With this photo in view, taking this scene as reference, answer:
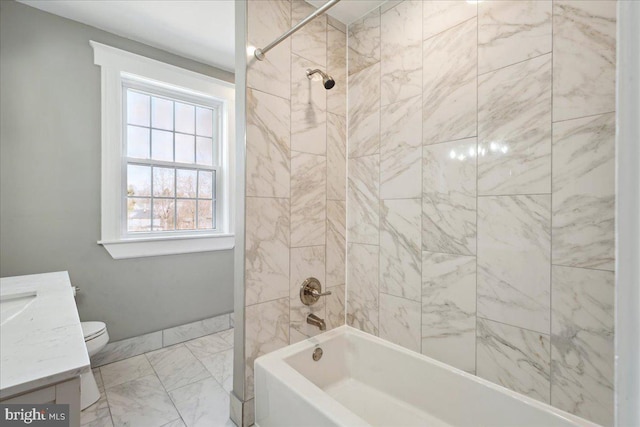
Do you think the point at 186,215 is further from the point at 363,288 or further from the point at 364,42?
the point at 364,42

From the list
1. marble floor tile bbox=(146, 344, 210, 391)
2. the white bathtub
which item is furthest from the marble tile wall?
marble floor tile bbox=(146, 344, 210, 391)

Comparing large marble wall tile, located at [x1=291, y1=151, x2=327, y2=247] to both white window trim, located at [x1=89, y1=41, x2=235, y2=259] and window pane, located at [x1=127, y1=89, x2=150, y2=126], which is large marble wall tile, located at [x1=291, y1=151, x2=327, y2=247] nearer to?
white window trim, located at [x1=89, y1=41, x2=235, y2=259]

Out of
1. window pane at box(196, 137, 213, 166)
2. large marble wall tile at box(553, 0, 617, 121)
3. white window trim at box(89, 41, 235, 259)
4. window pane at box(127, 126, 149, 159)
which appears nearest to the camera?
large marble wall tile at box(553, 0, 617, 121)

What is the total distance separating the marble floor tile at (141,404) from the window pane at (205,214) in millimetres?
1369

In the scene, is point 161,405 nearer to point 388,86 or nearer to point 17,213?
point 17,213

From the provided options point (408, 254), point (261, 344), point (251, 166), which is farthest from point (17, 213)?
point (408, 254)

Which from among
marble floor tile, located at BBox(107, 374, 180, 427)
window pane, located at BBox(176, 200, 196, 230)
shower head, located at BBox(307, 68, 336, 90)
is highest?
shower head, located at BBox(307, 68, 336, 90)

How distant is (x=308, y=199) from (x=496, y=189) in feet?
3.37

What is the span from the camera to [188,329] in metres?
2.70

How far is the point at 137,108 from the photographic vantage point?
2.53 meters

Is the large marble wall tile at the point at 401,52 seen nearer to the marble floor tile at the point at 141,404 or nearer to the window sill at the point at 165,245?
the window sill at the point at 165,245

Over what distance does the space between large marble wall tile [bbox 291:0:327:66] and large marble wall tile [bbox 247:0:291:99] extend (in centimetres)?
5

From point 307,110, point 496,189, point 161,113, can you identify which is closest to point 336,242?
point 307,110

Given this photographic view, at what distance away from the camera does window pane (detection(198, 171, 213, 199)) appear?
9.51 ft
